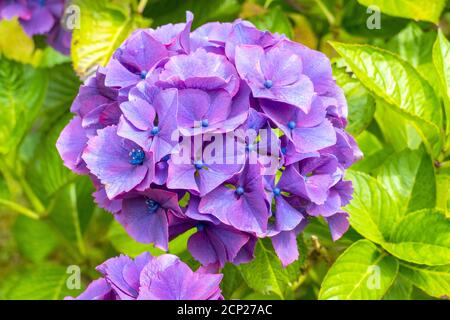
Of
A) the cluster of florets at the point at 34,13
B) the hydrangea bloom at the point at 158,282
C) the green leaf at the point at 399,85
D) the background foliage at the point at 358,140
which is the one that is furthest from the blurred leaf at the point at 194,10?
the hydrangea bloom at the point at 158,282

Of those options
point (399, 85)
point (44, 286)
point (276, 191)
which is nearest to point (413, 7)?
point (399, 85)

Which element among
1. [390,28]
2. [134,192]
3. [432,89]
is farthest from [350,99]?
[134,192]

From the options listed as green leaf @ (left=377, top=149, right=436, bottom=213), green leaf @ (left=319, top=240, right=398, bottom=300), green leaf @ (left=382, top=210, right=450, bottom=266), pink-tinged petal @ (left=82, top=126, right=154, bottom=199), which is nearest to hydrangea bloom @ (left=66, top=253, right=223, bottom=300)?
pink-tinged petal @ (left=82, top=126, right=154, bottom=199)

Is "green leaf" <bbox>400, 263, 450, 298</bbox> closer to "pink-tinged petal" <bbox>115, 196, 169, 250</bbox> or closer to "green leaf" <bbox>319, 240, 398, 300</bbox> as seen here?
"green leaf" <bbox>319, 240, 398, 300</bbox>

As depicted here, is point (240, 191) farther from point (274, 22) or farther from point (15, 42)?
point (15, 42)

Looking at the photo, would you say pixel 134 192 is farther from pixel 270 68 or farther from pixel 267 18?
pixel 267 18

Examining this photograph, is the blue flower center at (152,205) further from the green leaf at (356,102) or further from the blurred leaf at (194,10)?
the blurred leaf at (194,10)
